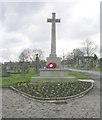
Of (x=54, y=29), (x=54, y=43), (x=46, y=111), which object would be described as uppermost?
(x=54, y=29)

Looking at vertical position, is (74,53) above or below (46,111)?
above

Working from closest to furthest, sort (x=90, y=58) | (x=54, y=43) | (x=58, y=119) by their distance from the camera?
(x=58, y=119)
(x=54, y=43)
(x=90, y=58)

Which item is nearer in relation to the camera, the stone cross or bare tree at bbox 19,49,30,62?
the stone cross

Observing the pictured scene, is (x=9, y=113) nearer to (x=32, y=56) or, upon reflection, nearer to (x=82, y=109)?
(x=82, y=109)

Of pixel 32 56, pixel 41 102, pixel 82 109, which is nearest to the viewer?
pixel 82 109

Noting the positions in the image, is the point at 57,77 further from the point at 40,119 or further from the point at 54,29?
the point at 40,119

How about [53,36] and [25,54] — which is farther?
[25,54]

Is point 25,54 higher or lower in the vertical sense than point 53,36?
higher

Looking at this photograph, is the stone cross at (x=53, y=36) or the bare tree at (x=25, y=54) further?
the bare tree at (x=25, y=54)

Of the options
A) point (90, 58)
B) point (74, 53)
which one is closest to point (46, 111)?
point (90, 58)

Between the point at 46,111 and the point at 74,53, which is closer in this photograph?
the point at 46,111

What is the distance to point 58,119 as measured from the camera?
7.35 meters

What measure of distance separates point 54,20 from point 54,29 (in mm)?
934

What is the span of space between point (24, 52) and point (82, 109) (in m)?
72.8
